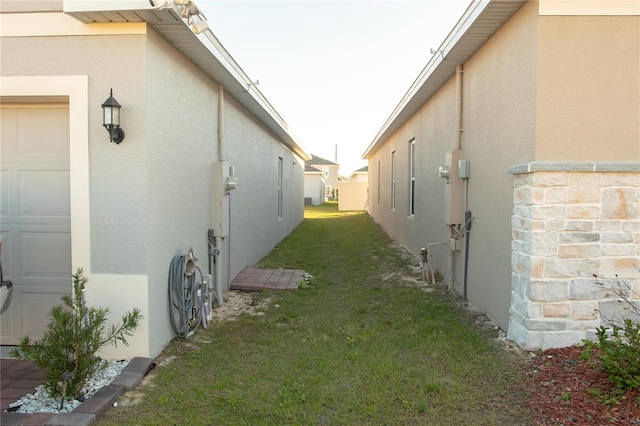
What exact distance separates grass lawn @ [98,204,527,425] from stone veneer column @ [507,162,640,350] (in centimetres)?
49

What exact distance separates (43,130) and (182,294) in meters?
1.88

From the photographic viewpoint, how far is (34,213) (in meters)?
4.00

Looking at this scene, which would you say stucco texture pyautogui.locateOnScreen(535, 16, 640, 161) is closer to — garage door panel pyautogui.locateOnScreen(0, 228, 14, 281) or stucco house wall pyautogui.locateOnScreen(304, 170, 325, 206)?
garage door panel pyautogui.locateOnScreen(0, 228, 14, 281)

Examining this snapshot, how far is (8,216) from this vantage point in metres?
4.02

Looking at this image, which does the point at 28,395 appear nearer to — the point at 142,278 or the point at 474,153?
the point at 142,278

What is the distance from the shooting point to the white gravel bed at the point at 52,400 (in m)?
2.97

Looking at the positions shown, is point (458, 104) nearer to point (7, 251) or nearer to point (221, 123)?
point (221, 123)

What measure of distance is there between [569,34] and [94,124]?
3860 mm

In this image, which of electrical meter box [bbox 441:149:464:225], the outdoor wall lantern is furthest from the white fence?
the outdoor wall lantern

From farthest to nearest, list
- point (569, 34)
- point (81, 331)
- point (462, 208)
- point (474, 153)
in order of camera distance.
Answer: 1. point (462, 208)
2. point (474, 153)
3. point (569, 34)
4. point (81, 331)

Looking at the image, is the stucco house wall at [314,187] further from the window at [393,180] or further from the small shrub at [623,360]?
the small shrub at [623,360]

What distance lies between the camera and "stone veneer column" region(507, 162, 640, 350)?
3619 millimetres

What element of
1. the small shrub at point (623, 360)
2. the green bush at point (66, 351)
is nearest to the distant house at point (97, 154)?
the green bush at point (66, 351)

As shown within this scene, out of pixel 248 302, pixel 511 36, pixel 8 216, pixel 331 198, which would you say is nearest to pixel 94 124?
pixel 8 216
